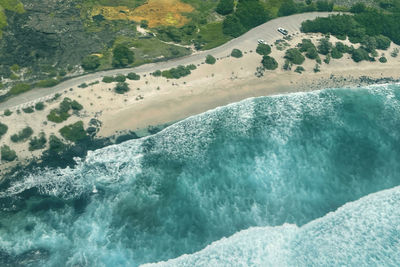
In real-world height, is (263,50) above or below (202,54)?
above

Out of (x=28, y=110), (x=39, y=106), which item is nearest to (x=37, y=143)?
(x=28, y=110)

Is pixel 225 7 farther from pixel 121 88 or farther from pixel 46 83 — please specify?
pixel 46 83

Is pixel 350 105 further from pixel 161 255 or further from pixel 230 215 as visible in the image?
pixel 161 255

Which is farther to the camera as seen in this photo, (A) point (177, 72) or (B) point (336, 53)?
(B) point (336, 53)

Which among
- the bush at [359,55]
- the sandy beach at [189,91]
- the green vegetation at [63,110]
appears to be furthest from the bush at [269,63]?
the green vegetation at [63,110]

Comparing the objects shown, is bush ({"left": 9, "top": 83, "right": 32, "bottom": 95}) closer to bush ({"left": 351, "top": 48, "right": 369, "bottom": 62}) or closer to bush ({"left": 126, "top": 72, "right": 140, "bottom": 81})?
bush ({"left": 126, "top": 72, "right": 140, "bottom": 81})

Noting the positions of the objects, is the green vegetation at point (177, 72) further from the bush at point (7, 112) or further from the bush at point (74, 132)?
the bush at point (7, 112)

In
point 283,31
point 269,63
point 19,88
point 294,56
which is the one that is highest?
point 283,31

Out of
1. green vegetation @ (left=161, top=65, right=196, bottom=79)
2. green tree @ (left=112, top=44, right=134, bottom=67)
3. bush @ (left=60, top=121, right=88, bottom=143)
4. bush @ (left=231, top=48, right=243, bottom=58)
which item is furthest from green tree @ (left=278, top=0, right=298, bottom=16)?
bush @ (left=60, top=121, right=88, bottom=143)
